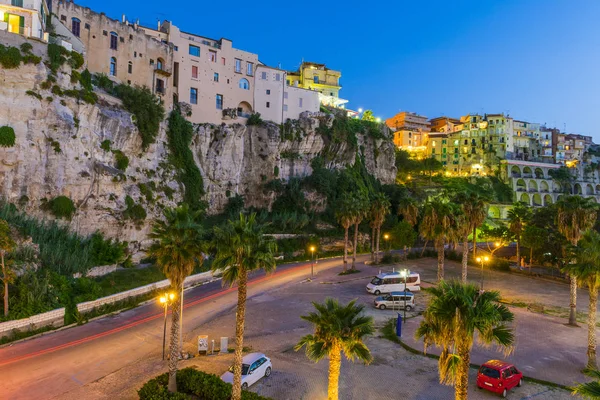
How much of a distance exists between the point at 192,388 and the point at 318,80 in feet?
290

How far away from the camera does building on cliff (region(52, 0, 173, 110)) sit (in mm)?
47816

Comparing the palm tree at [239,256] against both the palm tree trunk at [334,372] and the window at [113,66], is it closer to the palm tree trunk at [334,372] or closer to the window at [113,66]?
the palm tree trunk at [334,372]

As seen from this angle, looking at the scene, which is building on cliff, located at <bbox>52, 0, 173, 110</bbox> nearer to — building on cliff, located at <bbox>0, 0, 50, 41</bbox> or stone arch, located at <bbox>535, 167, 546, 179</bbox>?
building on cliff, located at <bbox>0, 0, 50, 41</bbox>

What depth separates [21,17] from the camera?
3866 centimetres

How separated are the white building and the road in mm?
40850

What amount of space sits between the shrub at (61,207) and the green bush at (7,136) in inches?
Answer: 243

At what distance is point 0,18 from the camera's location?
38.4m

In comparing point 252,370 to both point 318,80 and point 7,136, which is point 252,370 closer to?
point 7,136

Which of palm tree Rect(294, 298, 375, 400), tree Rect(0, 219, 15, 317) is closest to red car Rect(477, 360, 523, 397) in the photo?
palm tree Rect(294, 298, 375, 400)

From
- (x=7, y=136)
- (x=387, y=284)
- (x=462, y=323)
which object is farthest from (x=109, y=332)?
(x=387, y=284)

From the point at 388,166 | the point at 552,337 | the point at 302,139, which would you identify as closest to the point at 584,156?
the point at 388,166

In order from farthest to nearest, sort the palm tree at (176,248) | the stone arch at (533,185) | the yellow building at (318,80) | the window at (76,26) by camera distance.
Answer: the stone arch at (533,185) < the yellow building at (318,80) < the window at (76,26) < the palm tree at (176,248)

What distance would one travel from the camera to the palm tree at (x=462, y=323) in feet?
41.3

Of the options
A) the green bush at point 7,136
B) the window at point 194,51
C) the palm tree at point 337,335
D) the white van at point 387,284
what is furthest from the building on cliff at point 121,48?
the palm tree at point 337,335
